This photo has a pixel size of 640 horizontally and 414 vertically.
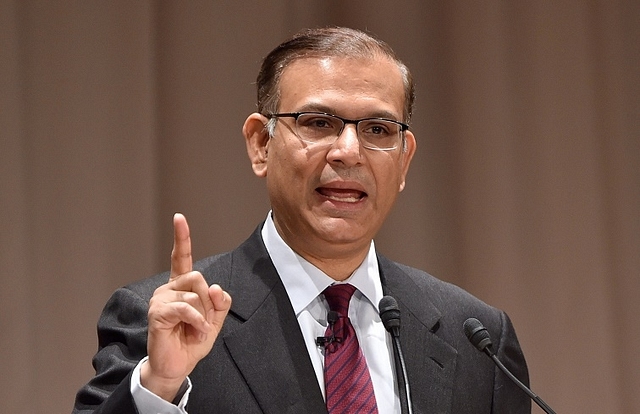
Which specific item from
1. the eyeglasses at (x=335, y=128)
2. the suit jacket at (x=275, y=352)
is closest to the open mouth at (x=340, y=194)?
the eyeglasses at (x=335, y=128)

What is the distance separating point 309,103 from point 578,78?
189 centimetres

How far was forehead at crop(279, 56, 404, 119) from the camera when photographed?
2.27 m

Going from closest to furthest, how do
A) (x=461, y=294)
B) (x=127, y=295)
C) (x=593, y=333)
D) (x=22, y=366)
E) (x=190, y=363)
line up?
1. (x=190, y=363)
2. (x=127, y=295)
3. (x=461, y=294)
4. (x=22, y=366)
5. (x=593, y=333)

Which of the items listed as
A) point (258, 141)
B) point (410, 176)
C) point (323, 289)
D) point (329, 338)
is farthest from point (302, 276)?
point (410, 176)

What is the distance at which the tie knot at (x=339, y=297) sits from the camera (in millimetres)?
2252

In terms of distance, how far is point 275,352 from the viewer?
6.93ft

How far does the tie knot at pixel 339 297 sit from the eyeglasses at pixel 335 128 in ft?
1.10

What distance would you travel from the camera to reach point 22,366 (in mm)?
3264

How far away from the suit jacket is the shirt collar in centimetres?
3

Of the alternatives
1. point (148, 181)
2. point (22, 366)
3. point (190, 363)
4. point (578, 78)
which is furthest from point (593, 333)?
point (190, 363)

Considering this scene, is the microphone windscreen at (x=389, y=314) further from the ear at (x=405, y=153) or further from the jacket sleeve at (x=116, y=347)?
the jacket sleeve at (x=116, y=347)

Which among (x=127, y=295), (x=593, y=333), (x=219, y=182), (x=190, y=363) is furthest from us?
(x=593, y=333)

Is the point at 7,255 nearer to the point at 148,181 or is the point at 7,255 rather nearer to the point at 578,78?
the point at 148,181

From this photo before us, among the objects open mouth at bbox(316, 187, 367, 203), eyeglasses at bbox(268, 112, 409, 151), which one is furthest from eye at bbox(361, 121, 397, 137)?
open mouth at bbox(316, 187, 367, 203)
